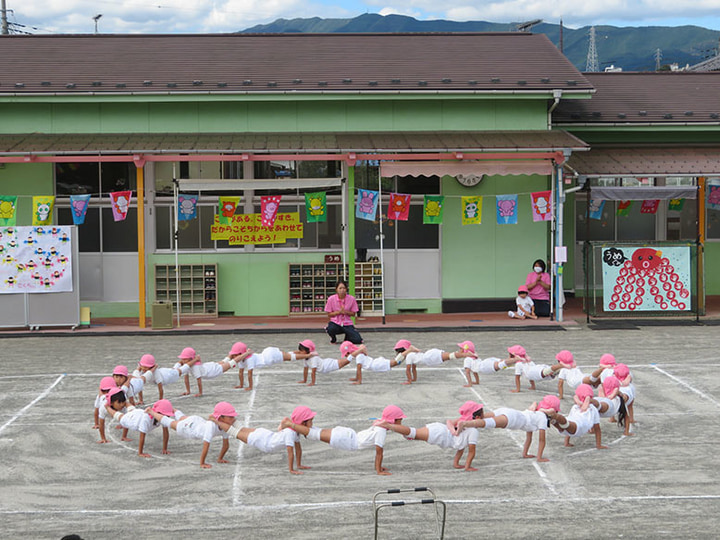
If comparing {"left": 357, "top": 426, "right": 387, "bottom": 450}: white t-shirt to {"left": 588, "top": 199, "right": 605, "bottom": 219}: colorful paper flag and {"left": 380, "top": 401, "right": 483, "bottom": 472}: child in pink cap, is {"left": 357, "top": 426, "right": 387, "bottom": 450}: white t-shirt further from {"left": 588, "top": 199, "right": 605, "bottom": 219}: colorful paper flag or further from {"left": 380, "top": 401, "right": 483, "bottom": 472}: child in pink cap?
{"left": 588, "top": 199, "right": 605, "bottom": 219}: colorful paper flag

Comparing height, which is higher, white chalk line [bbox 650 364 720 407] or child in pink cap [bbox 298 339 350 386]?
child in pink cap [bbox 298 339 350 386]

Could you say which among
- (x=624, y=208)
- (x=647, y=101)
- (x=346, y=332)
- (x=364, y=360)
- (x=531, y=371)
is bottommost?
(x=531, y=371)

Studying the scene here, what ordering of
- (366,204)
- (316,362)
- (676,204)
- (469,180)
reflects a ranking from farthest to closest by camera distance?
(676,204) < (469,180) < (366,204) < (316,362)

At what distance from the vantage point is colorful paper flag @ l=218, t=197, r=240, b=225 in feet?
69.8

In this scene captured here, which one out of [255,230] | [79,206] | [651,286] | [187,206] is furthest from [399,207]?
[79,206]

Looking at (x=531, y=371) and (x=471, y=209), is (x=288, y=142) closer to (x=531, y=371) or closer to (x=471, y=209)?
(x=471, y=209)

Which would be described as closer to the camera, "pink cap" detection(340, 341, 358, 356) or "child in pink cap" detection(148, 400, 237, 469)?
"child in pink cap" detection(148, 400, 237, 469)

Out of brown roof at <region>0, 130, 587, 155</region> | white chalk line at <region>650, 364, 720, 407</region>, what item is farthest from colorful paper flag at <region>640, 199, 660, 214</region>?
white chalk line at <region>650, 364, 720, 407</region>

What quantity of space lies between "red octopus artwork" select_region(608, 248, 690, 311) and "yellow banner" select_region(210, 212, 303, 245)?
7603 mm

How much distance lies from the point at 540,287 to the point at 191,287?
833cm

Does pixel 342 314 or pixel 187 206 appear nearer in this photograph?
pixel 342 314

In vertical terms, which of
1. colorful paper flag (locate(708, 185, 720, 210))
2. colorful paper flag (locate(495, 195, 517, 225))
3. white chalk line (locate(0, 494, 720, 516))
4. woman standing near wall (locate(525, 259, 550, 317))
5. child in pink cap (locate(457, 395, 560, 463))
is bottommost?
white chalk line (locate(0, 494, 720, 516))

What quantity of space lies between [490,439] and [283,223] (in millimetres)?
11102

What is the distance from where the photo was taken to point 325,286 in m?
22.6
